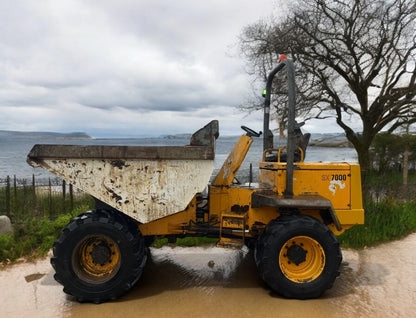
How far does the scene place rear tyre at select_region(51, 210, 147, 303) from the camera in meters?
3.91

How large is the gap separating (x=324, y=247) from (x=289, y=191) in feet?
2.50

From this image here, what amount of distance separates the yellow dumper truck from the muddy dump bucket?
1 cm

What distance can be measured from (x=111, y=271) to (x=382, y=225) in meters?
5.61

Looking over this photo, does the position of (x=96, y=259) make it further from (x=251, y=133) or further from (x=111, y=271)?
(x=251, y=133)

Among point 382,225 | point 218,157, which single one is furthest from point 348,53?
point 218,157

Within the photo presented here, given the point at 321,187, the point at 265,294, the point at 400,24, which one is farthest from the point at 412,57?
the point at 265,294

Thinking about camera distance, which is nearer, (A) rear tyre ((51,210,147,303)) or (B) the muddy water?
(B) the muddy water

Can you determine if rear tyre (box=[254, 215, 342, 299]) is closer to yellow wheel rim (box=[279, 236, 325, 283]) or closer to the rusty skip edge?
yellow wheel rim (box=[279, 236, 325, 283])

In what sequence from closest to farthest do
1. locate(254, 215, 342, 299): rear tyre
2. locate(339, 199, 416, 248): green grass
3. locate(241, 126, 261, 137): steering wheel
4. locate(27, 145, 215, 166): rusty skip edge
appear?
locate(27, 145, 215, 166): rusty skip edge, locate(254, 215, 342, 299): rear tyre, locate(241, 126, 261, 137): steering wheel, locate(339, 199, 416, 248): green grass

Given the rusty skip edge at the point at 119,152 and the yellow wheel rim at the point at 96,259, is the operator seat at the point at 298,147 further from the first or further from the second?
the yellow wheel rim at the point at 96,259


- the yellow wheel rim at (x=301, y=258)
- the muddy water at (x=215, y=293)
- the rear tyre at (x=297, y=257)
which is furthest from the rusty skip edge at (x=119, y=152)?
the muddy water at (x=215, y=293)

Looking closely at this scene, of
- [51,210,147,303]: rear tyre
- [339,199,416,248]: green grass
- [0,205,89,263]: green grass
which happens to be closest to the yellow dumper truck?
[51,210,147,303]: rear tyre

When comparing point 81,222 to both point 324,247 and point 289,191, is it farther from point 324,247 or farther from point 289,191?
point 324,247

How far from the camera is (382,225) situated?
23.1ft
